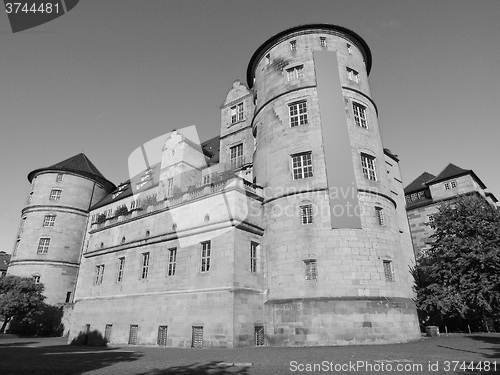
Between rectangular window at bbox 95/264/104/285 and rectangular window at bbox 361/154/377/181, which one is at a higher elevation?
rectangular window at bbox 361/154/377/181

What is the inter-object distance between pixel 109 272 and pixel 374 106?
87.6 ft

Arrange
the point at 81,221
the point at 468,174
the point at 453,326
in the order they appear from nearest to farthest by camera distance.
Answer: the point at 453,326, the point at 468,174, the point at 81,221

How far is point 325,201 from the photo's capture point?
72.1 ft

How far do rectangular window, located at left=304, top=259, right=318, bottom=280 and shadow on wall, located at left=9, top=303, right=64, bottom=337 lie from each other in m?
32.2

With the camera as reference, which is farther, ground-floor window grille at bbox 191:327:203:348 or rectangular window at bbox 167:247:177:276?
rectangular window at bbox 167:247:177:276

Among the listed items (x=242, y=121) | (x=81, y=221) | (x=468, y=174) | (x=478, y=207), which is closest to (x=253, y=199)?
(x=242, y=121)

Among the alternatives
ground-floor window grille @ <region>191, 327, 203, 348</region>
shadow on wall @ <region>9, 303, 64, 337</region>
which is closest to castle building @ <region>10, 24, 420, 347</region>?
ground-floor window grille @ <region>191, 327, 203, 348</region>

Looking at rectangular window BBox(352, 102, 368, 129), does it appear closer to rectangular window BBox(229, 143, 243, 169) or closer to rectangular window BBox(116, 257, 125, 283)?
rectangular window BBox(229, 143, 243, 169)

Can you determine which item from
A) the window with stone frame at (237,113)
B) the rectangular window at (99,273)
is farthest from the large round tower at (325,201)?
the rectangular window at (99,273)

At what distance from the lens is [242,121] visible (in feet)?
103

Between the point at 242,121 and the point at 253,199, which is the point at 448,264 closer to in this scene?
the point at 253,199

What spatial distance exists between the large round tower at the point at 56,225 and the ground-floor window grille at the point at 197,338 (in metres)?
29.9

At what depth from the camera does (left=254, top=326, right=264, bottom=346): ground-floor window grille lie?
65.6 ft

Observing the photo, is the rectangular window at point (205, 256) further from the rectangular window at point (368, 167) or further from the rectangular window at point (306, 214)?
the rectangular window at point (368, 167)
